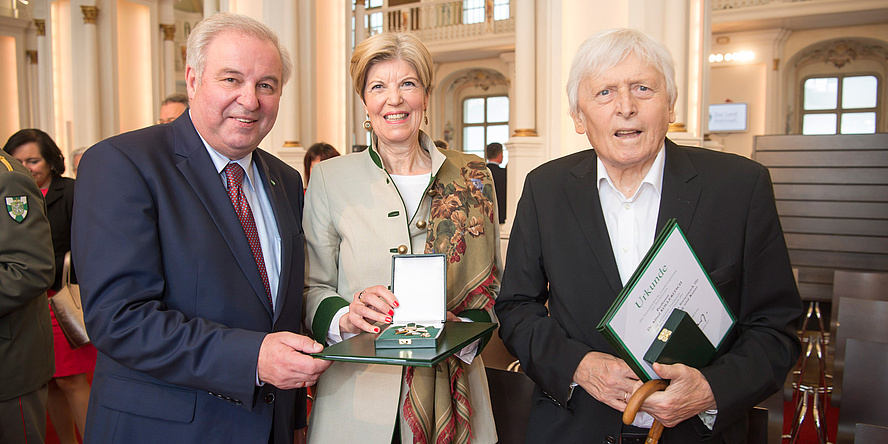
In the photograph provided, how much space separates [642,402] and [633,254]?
0.39 metres

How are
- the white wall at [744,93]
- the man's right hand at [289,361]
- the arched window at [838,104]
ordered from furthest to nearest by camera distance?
the arched window at [838,104] < the white wall at [744,93] < the man's right hand at [289,361]

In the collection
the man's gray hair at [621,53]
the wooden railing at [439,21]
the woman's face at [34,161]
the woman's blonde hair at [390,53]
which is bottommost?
the woman's face at [34,161]

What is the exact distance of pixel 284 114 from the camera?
20.6ft

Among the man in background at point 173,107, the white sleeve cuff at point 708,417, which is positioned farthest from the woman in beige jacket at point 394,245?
the man in background at point 173,107

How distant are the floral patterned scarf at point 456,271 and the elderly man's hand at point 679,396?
56 cm

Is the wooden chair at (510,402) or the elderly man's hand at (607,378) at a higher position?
the elderly man's hand at (607,378)

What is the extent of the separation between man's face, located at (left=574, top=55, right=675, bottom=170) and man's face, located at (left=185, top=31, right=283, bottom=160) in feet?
2.70

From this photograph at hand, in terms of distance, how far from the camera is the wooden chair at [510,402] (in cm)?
199

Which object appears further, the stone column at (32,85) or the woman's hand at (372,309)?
the stone column at (32,85)

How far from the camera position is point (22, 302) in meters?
2.04

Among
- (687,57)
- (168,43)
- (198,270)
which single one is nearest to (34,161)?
(198,270)

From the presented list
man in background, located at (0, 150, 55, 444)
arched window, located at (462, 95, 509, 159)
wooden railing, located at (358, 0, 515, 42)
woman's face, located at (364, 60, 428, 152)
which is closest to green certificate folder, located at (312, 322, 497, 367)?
woman's face, located at (364, 60, 428, 152)

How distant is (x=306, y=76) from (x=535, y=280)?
5389 millimetres

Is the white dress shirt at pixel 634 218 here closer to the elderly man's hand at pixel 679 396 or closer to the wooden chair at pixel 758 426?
the elderly man's hand at pixel 679 396
